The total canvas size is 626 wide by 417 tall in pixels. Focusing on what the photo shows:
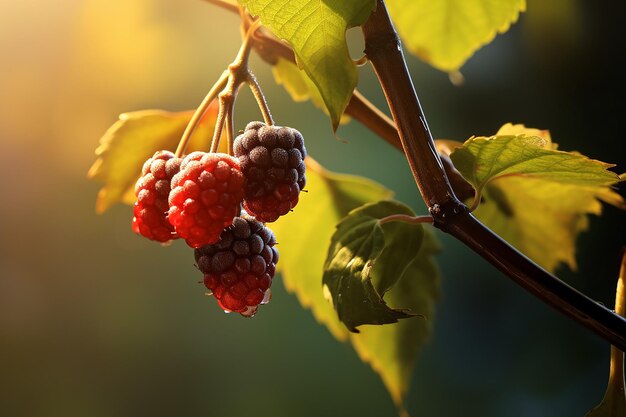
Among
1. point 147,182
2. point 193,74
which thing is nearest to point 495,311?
Result: point 193,74

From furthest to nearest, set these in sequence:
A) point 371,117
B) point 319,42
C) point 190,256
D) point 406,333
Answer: point 190,256, point 406,333, point 371,117, point 319,42

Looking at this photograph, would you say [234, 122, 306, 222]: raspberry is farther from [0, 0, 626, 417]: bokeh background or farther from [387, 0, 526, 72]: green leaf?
[0, 0, 626, 417]: bokeh background

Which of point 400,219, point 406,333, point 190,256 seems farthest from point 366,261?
point 190,256

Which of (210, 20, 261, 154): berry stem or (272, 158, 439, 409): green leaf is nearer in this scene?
(210, 20, 261, 154): berry stem

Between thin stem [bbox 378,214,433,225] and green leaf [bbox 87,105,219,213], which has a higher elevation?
green leaf [bbox 87,105,219,213]

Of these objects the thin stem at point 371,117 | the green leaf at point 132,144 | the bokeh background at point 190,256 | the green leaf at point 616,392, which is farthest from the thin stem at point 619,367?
the bokeh background at point 190,256

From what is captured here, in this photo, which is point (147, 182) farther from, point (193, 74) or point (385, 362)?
point (193, 74)

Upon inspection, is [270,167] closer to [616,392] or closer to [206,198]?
[206,198]

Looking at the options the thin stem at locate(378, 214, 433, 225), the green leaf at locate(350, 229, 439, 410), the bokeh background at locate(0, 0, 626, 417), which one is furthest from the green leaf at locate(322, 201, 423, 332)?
the bokeh background at locate(0, 0, 626, 417)
